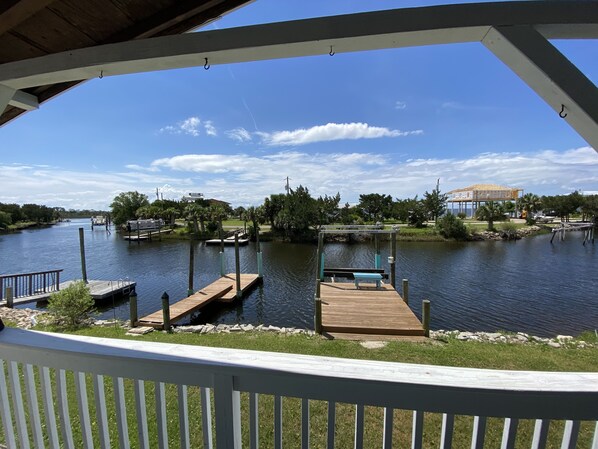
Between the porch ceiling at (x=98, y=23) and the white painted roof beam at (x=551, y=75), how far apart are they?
60.5 inches

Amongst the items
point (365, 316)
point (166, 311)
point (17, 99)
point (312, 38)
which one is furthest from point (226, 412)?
point (166, 311)

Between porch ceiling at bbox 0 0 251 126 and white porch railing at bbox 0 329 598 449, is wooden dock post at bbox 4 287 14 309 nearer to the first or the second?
porch ceiling at bbox 0 0 251 126

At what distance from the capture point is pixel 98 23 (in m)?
1.75

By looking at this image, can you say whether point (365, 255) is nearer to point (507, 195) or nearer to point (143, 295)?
point (143, 295)

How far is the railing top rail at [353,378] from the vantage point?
86 cm

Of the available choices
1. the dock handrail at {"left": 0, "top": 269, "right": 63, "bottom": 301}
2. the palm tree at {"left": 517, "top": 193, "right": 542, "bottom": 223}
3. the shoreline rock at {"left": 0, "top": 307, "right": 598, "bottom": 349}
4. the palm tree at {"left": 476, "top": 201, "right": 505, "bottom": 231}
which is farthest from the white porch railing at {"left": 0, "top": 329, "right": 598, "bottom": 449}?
the palm tree at {"left": 517, "top": 193, "right": 542, "bottom": 223}

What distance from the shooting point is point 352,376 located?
921 mm

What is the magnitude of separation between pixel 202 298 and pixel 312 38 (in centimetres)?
1034

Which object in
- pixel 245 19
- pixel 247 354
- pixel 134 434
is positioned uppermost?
pixel 245 19

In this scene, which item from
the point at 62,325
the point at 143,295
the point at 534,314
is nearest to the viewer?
the point at 62,325

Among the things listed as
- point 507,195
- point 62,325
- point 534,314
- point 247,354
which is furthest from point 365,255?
point 507,195

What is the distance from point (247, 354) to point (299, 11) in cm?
199

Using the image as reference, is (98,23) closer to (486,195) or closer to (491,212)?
(491,212)

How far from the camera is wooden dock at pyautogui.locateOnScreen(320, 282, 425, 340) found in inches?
A: 247
